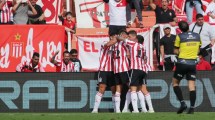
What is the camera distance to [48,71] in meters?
25.8

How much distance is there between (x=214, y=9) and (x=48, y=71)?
5.83m

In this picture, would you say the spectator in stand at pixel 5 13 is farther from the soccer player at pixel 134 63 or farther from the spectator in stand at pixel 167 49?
the soccer player at pixel 134 63

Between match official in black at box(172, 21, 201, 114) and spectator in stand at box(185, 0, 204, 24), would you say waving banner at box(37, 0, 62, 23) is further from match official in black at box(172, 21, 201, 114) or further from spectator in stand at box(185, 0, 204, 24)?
match official in black at box(172, 21, 201, 114)

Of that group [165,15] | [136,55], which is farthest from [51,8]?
[136,55]

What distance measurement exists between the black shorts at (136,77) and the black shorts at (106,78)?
2.02 feet

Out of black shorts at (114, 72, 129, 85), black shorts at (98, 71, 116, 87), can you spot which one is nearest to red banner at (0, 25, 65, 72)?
black shorts at (98, 71, 116, 87)

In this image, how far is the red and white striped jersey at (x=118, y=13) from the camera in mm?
24500

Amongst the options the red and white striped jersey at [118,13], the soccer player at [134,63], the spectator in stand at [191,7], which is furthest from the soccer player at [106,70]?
the spectator in stand at [191,7]

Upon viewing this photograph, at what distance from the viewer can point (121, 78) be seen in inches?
919

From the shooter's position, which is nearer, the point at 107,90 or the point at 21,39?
the point at 107,90

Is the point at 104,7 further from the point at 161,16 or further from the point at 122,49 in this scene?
the point at 122,49

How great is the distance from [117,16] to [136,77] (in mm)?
2142
